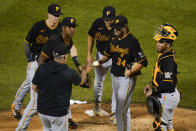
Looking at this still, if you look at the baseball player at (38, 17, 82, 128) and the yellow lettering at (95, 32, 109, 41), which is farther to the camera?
the yellow lettering at (95, 32, 109, 41)

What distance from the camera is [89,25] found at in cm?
1311

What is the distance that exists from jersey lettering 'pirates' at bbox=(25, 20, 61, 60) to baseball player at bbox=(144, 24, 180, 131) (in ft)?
6.22

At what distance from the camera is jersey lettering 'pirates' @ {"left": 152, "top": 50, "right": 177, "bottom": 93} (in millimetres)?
5141

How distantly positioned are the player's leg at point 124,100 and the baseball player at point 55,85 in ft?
3.58

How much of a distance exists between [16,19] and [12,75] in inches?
176

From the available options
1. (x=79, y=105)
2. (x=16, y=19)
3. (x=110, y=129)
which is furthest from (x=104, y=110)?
(x=16, y=19)

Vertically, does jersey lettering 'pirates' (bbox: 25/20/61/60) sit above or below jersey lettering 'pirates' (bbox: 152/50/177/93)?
above

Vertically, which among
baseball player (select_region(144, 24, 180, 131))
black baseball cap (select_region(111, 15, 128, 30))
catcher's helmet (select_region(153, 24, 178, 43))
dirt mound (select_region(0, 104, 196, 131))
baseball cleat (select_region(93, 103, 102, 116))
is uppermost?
black baseball cap (select_region(111, 15, 128, 30))

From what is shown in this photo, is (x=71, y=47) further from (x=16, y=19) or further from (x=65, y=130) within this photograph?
(x=16, y=19)

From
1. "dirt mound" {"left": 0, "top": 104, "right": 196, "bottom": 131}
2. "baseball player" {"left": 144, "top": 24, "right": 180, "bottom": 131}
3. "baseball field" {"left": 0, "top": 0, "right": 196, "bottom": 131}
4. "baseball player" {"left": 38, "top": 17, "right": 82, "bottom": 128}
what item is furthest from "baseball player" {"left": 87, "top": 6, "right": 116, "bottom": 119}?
"baseball player" {"left": 144, "top": 24, "right": 180, "bottom": 131}

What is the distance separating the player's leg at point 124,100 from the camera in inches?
226

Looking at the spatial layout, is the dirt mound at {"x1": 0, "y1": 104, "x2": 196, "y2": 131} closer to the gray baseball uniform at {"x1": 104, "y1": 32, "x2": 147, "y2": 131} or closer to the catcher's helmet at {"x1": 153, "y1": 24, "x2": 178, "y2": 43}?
the gray baseball uniform at {"x1": 104, "y1": 32, "x2": 147, "y2": 131}

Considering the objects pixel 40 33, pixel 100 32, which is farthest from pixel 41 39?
pixel 100 32

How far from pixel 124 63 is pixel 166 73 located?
864mm
